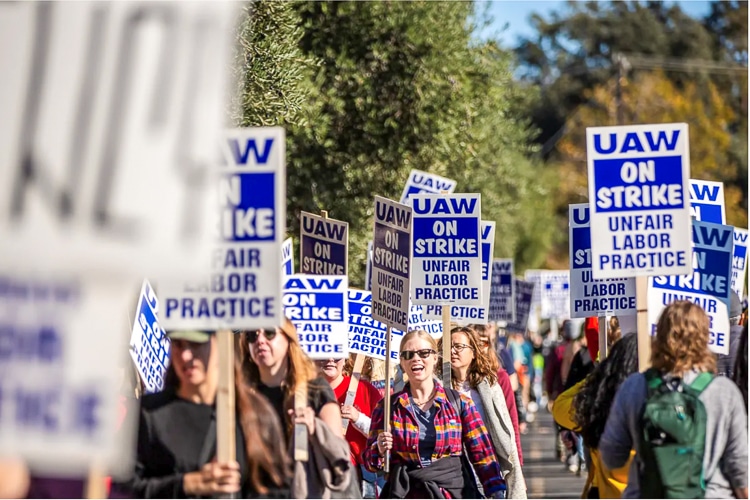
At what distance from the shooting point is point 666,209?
7980mm

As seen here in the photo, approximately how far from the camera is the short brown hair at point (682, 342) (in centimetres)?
665

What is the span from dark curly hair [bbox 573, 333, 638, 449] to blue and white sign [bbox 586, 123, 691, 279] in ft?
1.46

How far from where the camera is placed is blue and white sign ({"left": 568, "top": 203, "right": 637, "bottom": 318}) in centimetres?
1108

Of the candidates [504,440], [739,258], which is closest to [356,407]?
[504,440]

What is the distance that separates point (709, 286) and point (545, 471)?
33.4 feet

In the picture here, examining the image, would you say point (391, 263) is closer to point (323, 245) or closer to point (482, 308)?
point (323, 245)

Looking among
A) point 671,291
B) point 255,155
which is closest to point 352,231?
point 671,291

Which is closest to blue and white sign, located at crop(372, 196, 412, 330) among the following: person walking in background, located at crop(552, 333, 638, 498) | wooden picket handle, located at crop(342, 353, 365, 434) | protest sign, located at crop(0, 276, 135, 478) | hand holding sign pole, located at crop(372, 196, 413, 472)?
hand holding sign pole, located at crop(372, 196, 413, 472)

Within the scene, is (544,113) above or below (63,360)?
above

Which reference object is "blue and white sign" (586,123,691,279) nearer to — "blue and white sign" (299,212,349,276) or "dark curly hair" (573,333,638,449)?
"dark curly hair" (573,333,638,449)

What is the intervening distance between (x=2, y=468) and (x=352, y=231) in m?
15.8

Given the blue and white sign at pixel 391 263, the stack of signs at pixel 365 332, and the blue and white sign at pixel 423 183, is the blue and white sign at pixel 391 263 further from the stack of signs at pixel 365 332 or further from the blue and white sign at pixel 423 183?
the blue and white sign at pixel 423 183

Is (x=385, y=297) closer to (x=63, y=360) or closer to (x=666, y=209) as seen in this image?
(x=666, y=209)

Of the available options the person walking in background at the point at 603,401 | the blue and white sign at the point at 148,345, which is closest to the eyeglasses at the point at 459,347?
the blue and white sign at the point at 148,345
